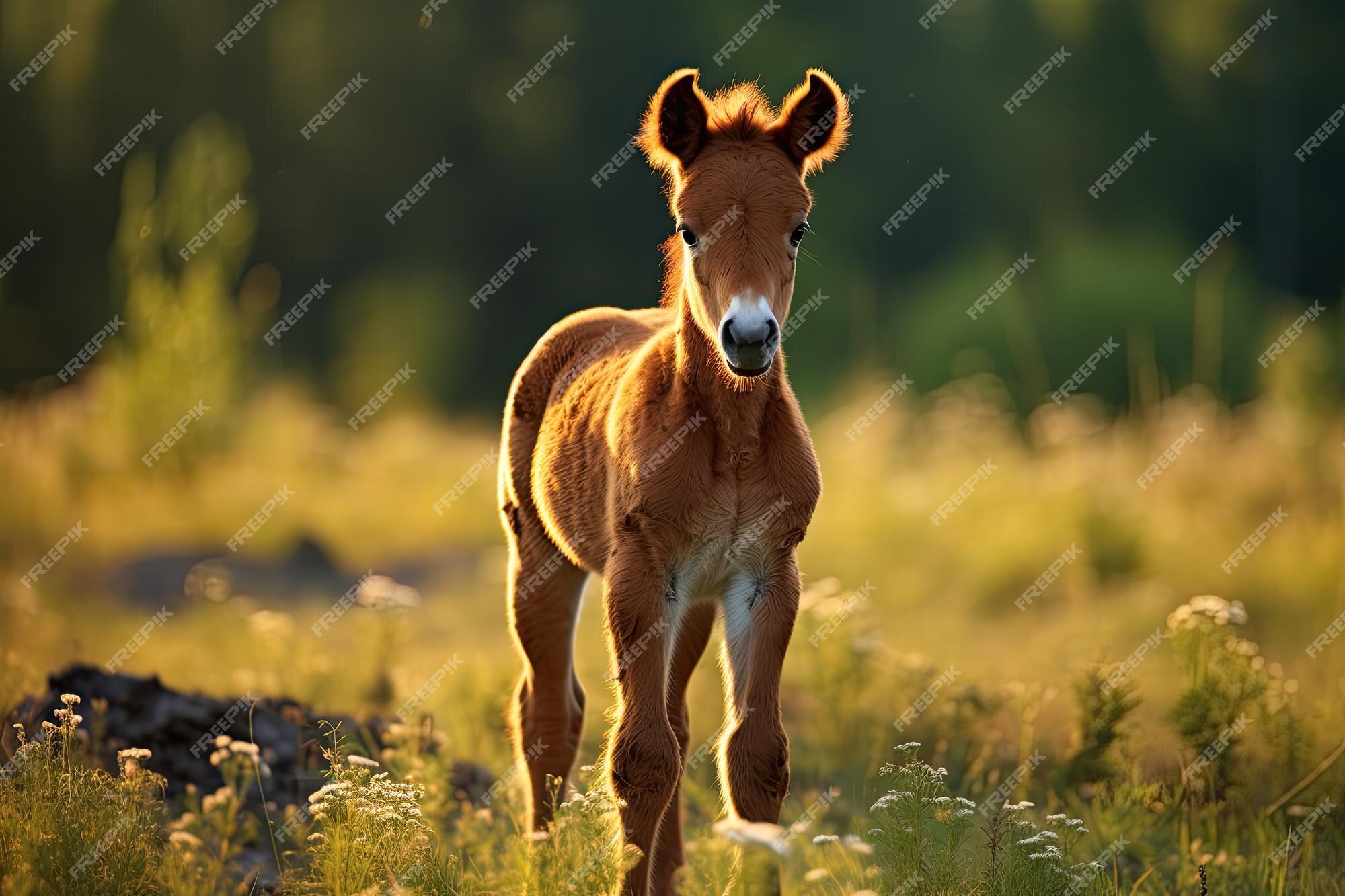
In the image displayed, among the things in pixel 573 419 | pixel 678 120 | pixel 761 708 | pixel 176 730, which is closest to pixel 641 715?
pixel 761 708

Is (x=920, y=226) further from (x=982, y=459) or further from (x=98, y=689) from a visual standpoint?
(x=98, y=689)

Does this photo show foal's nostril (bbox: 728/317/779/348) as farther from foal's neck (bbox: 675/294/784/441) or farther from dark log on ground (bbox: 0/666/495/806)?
dark log on ground (bbox: 0/666/495/806)

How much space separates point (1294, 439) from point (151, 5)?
12.4 meters

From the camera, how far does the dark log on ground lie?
241 inches

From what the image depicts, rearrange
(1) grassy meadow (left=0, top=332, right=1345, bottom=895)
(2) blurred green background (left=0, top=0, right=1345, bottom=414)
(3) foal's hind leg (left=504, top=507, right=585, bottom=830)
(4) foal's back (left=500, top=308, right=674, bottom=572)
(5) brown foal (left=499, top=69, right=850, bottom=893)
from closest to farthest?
(5) brown foal (left=499, top=69, right=850, bottom=893)
(1) grassy meadow (left=0, top=332, right=1345, bottom=895)
(4) foal's back (left=500, top=308, right=674, bottom=572)
(3) foal's hind leg (left=504, top=507, right=585, bottom=830)
(2) blurred green background (left=0, top=0, right=1345, bottom=414)

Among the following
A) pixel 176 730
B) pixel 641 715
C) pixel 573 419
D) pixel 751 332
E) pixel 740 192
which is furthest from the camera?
pixel 176 730

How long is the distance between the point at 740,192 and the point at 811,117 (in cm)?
53

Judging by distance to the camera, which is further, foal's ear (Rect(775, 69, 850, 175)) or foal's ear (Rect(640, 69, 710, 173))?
foal's ear (Rect(775, 69, 850, 175))

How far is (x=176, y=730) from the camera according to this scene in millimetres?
6332

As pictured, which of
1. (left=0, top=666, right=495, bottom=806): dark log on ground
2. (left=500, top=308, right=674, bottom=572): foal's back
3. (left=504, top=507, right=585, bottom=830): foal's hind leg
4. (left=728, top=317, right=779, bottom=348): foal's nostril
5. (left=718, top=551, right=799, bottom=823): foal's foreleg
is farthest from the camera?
(left=0, top=666, right=495, bottom=806): dark log on ground

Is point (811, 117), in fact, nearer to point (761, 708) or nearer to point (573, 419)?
point (573, 419)

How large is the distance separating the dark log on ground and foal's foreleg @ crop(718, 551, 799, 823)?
252 centimetres

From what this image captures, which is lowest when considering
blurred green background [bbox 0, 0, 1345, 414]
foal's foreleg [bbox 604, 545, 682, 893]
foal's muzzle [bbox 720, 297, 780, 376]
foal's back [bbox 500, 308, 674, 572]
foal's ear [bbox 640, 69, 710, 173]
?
foal's foreleg [bbox 604, 545, 682, 893]

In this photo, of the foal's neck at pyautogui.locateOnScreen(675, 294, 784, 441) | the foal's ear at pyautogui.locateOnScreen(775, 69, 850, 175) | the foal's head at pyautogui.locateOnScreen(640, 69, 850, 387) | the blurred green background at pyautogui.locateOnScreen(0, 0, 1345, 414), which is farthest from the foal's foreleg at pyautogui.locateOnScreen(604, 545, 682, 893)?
the blurred green background at pyautogui.locateOnScreen(0, 0, 1345, 414)
